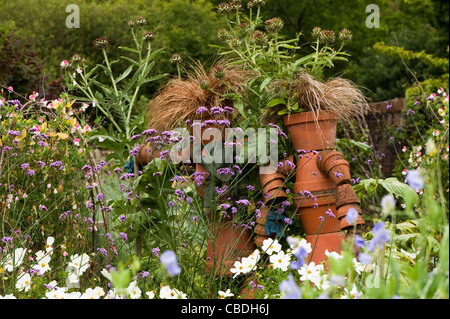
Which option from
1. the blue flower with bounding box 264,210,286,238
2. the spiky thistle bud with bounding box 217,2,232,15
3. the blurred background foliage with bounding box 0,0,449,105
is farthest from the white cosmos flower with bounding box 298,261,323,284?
the blurred background foliage with bounding box 0,0,449,105

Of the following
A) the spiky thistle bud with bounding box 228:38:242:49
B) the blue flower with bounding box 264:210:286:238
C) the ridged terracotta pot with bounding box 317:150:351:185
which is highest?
the spiky thistle bud with bounding box 228:38:242:49

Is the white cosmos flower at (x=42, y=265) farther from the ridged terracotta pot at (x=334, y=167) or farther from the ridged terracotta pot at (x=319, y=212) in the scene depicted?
the ridged terracotta pot at (x=334, y=167)

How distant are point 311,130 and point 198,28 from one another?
11.9 m

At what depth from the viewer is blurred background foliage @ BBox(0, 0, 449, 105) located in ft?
38.0

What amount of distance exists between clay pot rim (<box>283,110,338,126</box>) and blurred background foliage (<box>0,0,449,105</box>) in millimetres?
5606

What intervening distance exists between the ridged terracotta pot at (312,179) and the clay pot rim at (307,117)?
0.17 meters

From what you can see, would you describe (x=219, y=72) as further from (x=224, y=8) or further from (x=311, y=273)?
(x=311, y=273)

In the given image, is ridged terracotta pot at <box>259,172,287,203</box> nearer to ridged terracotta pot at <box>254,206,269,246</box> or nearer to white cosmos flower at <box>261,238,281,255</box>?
ridged terracotta pot at <box>254,206,269,246</box>

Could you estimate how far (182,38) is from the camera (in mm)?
13414

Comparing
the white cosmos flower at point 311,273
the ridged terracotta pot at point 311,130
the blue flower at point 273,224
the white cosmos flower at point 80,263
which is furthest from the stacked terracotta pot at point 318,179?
the white cosmos flower at point 80,263
